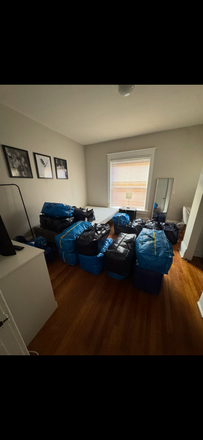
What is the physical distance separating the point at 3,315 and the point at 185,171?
3.86 m

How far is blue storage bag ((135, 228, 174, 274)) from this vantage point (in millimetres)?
1177

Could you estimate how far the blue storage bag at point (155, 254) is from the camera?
118 centimetres

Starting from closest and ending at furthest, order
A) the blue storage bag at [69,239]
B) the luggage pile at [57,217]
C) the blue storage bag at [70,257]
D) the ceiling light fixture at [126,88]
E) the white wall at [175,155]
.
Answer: the ceiling light fixture at [126,88]
the blue storage bag at [69,239]
the blue storage bag at [70,257]
the luggage pile at [57,217]
the white wall at [175,155]

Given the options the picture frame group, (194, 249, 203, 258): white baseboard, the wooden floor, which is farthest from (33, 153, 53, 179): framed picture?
(194, 249, 203, 258): white baseboard

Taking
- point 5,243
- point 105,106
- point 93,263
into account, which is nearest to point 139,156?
point 105,106

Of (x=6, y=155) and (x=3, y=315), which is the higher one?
(x=6, y=155)

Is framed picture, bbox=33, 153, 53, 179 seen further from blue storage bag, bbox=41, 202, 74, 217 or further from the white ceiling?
blue storage bag, bbox=41, 202, 74, 217

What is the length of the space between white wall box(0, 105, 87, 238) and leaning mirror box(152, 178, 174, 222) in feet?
8.31

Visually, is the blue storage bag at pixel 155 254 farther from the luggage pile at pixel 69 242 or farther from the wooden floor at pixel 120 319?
the luggage pile at pixel 69 242

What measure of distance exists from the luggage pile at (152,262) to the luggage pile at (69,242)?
0.90m

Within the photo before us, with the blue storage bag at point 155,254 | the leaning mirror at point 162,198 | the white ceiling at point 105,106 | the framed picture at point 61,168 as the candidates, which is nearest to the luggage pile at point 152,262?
the blue storage bag at point 155,254
